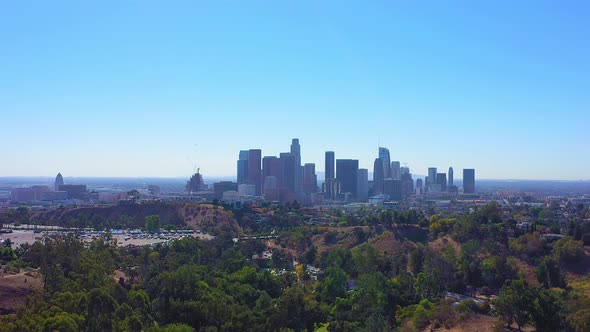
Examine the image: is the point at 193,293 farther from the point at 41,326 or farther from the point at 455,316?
the point at 455,316

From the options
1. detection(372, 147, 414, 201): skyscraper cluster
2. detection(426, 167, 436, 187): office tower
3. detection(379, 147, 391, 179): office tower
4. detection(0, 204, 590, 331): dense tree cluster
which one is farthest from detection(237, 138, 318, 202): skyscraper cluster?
detection(0, 204, 590, 331): dense tree cluster

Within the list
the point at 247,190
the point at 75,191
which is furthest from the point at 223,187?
the point at 75,191

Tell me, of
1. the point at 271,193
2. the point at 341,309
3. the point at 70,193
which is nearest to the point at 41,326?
the point at 341,309

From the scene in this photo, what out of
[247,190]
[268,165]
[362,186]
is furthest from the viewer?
[362,186]

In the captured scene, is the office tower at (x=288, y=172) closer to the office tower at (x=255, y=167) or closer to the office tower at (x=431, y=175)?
the office tower at (x=255, y=167)

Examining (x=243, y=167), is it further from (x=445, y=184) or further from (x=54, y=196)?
(x=445, y=184)

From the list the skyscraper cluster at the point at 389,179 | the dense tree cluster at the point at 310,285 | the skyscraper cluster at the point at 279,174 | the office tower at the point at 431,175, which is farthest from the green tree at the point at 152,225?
the office tower at the point at 431,175

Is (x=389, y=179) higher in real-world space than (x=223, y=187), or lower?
higher
